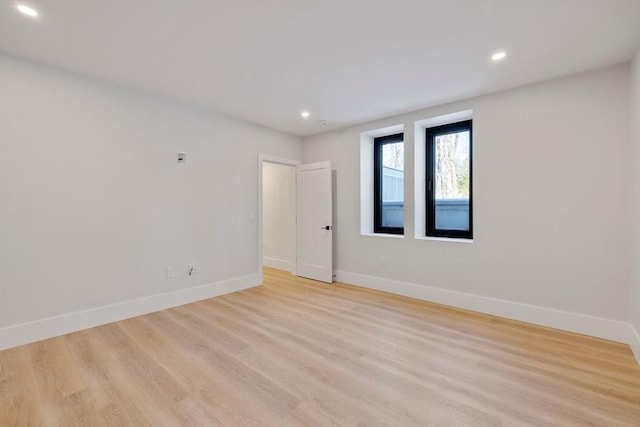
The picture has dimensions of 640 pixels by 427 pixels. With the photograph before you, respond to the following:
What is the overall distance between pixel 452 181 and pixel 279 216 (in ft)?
10.8

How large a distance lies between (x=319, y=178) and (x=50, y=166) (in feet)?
11.1

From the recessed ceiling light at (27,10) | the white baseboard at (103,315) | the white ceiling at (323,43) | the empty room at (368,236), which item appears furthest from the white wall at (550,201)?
the recessed ceiling light at (27,10)

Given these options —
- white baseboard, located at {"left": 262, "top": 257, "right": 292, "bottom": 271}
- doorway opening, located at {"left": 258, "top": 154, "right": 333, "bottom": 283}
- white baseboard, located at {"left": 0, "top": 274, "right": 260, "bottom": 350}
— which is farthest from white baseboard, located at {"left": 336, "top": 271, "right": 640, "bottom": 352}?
white baseboard, located at {"left": 0, "top": 274, "right": 260, "bottom": 350}

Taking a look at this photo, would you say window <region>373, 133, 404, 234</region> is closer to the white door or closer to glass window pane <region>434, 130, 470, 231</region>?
glass window pane <region>434, 130, 470, 231</region>

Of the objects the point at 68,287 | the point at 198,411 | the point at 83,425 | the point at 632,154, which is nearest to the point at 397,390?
the point at 198,411

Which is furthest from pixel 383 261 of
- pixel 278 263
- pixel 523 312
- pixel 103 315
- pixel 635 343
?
pixel 103 315

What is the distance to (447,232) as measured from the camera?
3955mm

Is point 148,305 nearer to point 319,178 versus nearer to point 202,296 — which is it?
point 202,296

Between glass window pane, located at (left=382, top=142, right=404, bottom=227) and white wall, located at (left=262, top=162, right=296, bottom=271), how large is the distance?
167cm

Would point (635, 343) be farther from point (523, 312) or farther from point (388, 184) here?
point (388, 184)

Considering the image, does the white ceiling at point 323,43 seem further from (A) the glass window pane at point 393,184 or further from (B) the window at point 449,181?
(A) the glass window pane at point 393,184

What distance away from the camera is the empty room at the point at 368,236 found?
1.92 metres

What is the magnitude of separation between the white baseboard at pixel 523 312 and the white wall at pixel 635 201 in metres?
0.17

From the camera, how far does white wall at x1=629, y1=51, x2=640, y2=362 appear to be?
233cm
